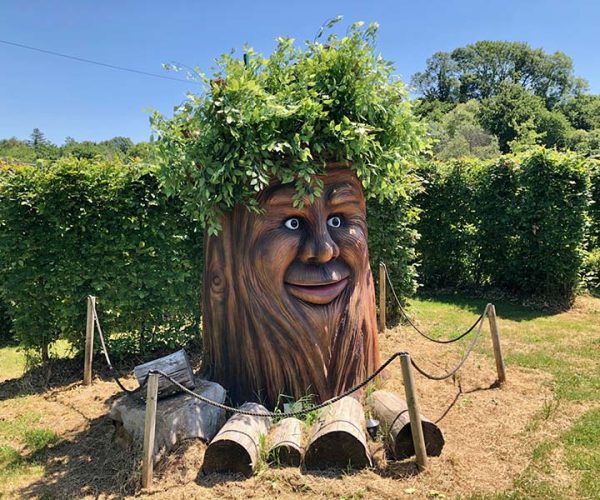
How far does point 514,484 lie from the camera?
343cm

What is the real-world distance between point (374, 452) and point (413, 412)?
0.60 meters

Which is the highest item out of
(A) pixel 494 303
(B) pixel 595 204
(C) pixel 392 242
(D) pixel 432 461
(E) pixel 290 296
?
(B) pixel 595 204

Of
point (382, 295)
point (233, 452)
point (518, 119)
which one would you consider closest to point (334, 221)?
point (233, 452)

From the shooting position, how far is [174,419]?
3.88m

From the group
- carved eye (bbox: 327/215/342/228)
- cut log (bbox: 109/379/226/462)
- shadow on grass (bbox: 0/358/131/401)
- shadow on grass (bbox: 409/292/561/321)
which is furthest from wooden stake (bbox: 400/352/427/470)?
shadow on grass (bbox: 409/292/561/321)

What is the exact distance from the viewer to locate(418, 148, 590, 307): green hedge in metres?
8.95

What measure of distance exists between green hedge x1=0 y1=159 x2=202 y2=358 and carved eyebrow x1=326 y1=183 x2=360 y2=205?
2.57 m

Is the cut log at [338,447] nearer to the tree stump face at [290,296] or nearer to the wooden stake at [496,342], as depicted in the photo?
the tree stump face at [290,296]

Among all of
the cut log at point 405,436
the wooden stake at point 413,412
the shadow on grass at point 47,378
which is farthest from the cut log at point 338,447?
the shadow on grass at point 47,378

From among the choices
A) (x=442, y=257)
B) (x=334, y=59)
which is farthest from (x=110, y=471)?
(x=442, y=257)

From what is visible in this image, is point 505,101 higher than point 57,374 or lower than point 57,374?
higher

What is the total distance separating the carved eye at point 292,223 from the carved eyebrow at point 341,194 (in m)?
0.37

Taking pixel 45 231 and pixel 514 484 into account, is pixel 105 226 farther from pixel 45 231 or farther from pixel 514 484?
pixel 514 484

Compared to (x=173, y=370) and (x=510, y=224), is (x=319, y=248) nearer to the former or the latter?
(x=173, y=370)
